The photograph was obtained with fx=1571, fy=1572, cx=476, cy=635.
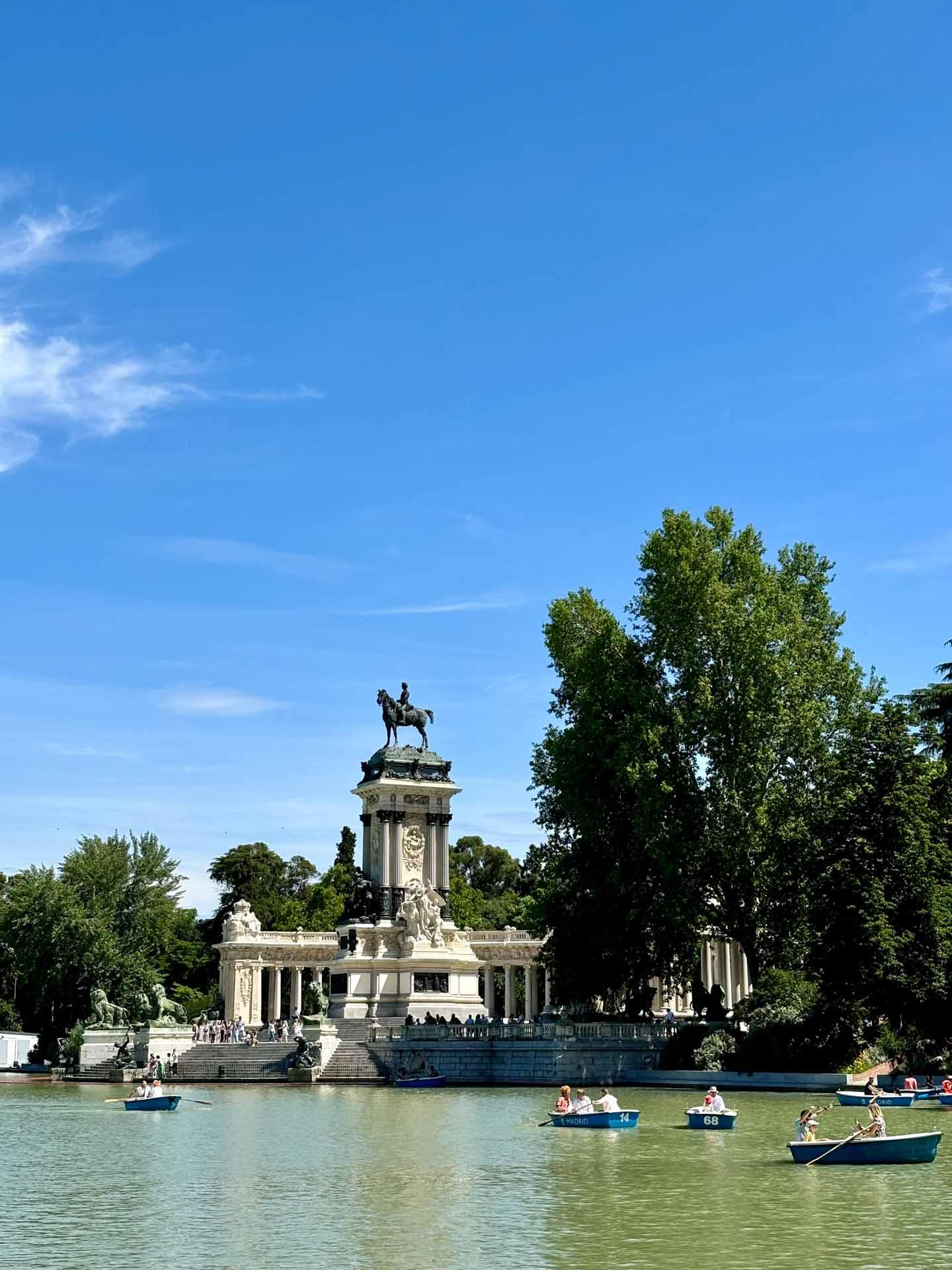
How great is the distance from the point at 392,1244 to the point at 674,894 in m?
31.8

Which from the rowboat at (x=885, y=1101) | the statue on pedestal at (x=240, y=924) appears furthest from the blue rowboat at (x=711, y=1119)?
the statue on pedestal at (x=240, y=924)

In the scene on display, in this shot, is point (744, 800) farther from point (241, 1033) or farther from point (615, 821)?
point (241, 1033)

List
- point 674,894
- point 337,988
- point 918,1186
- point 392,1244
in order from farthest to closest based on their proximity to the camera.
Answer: point 337,988, point 674,894, point 918,1186, point 392,1244

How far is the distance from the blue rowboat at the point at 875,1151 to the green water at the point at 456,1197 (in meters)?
0.21

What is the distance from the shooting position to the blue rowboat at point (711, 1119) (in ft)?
105

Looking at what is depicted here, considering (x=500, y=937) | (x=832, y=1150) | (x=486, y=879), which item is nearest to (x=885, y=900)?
(x=832, y=1150)

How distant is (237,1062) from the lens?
5600cm

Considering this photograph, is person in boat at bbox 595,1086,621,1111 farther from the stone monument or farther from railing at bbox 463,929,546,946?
railing at bbox 463,929,546,946

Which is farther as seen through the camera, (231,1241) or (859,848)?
(859,848)

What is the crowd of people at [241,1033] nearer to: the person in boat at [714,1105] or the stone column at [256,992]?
the stone column at [256,992]

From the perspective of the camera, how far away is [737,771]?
50062 millimetres

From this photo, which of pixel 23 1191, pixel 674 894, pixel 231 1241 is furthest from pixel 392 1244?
pixel 674 894

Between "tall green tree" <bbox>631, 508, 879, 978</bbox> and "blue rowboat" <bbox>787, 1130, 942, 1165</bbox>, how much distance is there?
2248cm

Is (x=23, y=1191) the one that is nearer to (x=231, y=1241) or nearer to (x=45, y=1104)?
(x=231, y=1241)
